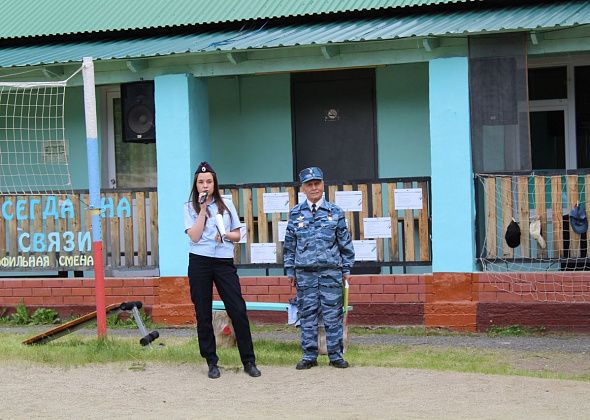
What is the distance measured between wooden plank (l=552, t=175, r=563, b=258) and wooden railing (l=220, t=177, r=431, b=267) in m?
1.41

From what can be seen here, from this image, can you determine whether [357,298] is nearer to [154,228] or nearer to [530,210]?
[530,210]

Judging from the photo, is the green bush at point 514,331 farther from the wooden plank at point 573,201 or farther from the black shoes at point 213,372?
the black shoes at point 213,372

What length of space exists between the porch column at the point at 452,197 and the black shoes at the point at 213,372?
12.3ft

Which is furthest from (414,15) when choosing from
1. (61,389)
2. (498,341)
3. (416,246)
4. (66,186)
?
(61,389)

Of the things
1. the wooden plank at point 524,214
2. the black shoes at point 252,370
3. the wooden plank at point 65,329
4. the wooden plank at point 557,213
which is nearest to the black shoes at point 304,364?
the black shoes at point 252,370

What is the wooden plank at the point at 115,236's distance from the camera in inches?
530

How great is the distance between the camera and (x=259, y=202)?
42.8 feet

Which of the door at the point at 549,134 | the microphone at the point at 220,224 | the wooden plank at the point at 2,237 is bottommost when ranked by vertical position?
the wooden plank at the point at 2,237

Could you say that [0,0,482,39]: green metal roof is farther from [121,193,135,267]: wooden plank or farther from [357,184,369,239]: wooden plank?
[121,193,135,267]: wooden plank

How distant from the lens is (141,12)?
14.4 metres

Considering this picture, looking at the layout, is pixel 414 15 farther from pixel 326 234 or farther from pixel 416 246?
pixel 326 234

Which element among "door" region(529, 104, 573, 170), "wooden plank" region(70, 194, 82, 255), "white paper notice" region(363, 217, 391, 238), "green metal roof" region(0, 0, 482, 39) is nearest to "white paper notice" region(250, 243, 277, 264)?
"white paper notice" region(363, 217, 391, 238)

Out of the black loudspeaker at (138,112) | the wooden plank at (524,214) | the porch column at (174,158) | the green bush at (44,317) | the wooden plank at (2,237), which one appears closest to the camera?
the wooden plank at (524,214)

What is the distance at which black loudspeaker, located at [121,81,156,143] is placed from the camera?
13.5 metres
